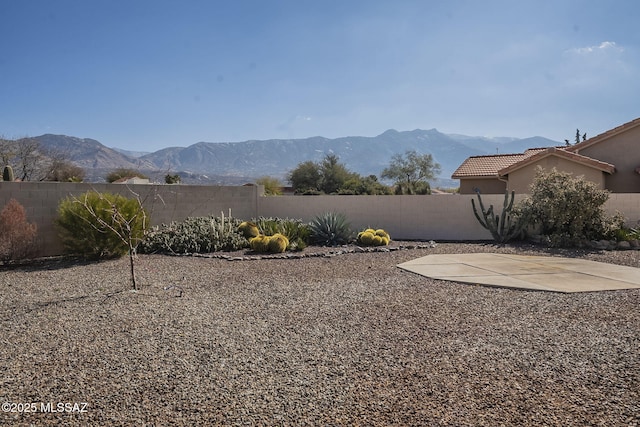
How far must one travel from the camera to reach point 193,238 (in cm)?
1345

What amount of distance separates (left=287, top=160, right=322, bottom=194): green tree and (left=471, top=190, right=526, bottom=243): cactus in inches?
1425

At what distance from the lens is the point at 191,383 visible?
13.8 ft

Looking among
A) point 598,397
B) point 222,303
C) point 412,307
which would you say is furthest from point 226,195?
point 598,397

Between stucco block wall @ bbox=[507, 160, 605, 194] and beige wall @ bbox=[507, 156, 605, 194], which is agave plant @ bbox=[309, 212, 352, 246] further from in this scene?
beige wall @ bbox=[507, 156, 605, 194]

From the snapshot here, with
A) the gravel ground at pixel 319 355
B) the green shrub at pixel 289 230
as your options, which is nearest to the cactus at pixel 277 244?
the green shrub at pixel 289 230

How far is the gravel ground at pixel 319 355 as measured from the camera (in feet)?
12.2

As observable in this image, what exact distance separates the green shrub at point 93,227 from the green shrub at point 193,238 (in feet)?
3.80

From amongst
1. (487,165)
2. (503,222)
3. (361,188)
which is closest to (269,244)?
(503,222)

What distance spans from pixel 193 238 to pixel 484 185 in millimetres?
20689

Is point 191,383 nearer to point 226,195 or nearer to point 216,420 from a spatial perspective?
point 216,420

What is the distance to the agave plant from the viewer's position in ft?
49.6

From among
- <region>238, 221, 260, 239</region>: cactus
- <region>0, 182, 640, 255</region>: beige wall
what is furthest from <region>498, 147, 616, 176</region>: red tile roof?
<region>238, 221, 260, 239</region>: cactus

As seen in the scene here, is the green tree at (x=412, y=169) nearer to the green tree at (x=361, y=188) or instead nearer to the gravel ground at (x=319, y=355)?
the green tree at (x=361, y=188)

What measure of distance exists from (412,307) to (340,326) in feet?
4.76
